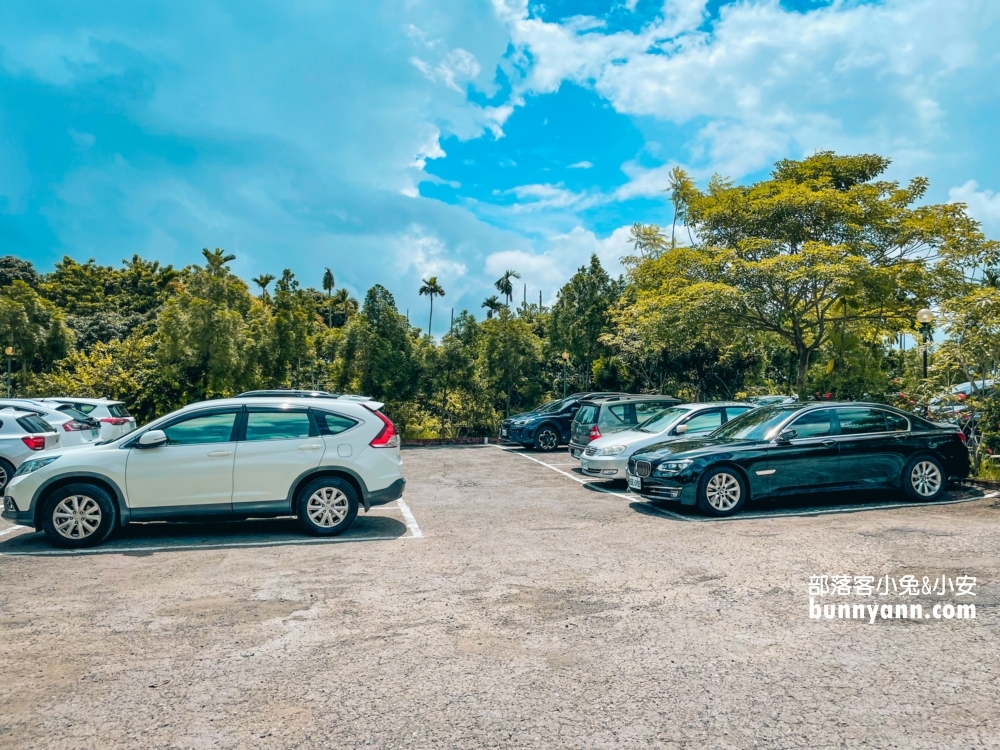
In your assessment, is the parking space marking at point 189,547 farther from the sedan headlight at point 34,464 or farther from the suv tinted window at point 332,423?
the suv tinted window at point 332,423

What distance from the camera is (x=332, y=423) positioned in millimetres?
8086

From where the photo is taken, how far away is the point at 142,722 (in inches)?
139

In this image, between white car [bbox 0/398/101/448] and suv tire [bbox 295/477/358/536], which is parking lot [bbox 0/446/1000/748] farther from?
white car [bbox 0/398/101/448]

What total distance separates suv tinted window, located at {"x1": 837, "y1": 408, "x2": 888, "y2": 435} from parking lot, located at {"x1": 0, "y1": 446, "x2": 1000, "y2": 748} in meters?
2.05

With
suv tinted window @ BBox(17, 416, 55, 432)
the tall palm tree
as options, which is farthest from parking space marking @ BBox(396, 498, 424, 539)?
the tall palm tree

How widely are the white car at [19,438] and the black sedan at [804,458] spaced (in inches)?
370

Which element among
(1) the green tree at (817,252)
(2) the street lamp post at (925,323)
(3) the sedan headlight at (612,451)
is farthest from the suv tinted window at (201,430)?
(2) the street lamp post at (925,323)

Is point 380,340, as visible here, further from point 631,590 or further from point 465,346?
point 631,590

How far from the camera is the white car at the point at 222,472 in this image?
7430 millimetres

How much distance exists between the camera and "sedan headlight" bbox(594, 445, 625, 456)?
11773 millimetres

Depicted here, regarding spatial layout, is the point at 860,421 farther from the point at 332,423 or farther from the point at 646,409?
the point at 332,423

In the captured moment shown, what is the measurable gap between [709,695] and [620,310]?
65.3 feet

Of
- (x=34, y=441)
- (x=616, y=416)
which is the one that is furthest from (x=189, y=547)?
(x=616, y=416)

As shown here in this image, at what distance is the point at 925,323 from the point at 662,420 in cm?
701
